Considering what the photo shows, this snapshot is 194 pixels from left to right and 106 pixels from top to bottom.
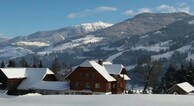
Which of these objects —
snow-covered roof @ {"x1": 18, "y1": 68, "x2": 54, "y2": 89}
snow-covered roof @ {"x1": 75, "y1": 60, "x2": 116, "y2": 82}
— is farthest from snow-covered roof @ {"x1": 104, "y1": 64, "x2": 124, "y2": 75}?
snow-covered roof @ {"x1": 18, "y1": 68, "x2": 54, "y2": 89}

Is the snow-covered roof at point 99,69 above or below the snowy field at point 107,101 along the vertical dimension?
above

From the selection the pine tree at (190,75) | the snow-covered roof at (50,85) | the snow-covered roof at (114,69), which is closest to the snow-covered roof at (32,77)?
the snow-covered roof at (50,85)

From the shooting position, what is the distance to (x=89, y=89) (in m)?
85.3

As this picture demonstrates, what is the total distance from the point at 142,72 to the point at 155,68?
326cm

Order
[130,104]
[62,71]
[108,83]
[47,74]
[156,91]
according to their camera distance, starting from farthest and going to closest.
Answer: [62,71], [156,91], [47,74], [108,83], [130,104]

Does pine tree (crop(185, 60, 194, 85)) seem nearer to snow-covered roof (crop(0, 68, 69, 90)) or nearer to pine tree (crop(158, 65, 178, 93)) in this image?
pine tree (crop(158, 65, 178, 93))

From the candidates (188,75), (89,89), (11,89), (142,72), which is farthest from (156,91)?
(11,89)

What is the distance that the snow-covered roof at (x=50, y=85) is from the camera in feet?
280

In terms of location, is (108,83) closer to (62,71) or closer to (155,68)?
(155,68)

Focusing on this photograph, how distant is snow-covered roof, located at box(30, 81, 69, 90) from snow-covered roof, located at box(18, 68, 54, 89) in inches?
75.9

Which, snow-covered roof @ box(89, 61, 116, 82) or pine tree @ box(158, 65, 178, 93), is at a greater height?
snow-covered roof @ box(89, 61, 116, 82)

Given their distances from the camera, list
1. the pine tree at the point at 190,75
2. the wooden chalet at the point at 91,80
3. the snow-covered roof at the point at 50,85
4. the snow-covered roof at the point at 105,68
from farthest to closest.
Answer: the pine tree at the point at 190,75
the snow-covered roof at the point at 50,85
the snow-covered roof at the point at 105,68
the wooden chalet at the point at 91,80

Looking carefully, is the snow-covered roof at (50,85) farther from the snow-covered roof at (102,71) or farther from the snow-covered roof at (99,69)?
the snow-covered roof at (102,71)

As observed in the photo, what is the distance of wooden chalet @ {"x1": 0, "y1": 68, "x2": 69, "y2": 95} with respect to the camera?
3383 inches
